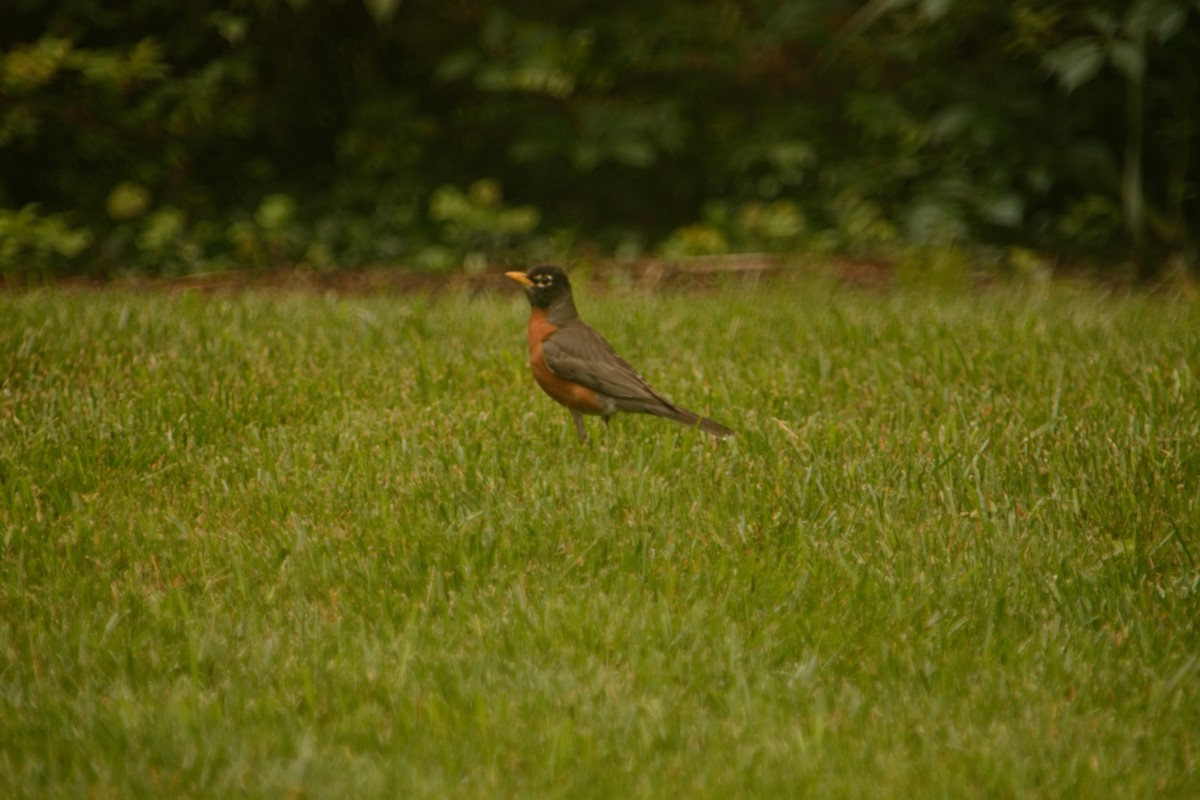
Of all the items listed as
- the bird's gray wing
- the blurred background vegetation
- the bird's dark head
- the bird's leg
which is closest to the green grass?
the bird's leg

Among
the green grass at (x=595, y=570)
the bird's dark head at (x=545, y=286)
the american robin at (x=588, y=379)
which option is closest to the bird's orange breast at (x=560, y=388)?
the american robin at (x=588, y=379)

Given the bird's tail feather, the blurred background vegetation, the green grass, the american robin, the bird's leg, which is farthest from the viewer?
the blurred background vegetation

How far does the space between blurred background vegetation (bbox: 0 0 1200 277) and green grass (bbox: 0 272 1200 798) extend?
8.22 ft

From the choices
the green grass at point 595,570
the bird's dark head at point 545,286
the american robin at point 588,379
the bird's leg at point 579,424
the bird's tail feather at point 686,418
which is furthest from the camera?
the bird's dark head at point 545,286

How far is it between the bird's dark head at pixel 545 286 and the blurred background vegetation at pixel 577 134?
2790mm

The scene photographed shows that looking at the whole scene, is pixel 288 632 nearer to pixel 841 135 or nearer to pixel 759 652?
pixel 759 652

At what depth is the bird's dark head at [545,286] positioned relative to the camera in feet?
17.1

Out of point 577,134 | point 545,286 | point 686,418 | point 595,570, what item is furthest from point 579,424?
point 577,134

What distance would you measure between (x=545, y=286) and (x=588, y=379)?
620 mm

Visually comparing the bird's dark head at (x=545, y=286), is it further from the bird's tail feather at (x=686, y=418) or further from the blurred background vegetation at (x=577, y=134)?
the blurred background vegetation at (x=577, y=134)

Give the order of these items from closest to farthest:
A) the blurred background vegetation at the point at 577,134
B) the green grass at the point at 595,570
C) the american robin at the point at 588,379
Answer: 1. the green grass at the point at 595,570
2. the american robin at the point at 588,379
3. the blurred background vegetation at the point at 577,134

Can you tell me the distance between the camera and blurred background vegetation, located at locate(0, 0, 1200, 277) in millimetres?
8109

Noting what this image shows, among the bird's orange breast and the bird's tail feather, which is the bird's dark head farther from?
the bird's tail feather

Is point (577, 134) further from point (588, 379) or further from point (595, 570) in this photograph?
point (595, 570)
